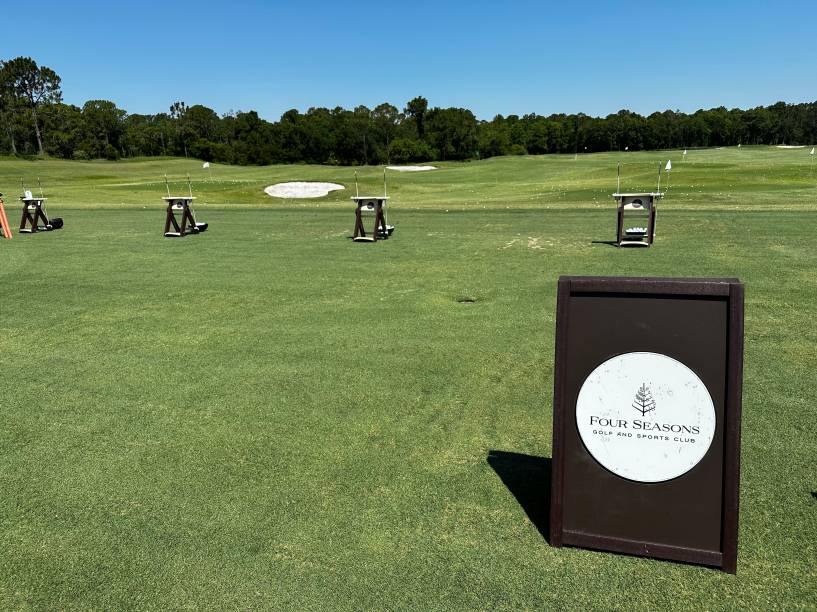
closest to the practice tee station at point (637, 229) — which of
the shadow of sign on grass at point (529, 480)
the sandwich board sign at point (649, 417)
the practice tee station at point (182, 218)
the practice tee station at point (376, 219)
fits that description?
the practice tee station at point (376, 219)

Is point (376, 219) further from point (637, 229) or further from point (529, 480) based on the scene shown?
point (529, 480)

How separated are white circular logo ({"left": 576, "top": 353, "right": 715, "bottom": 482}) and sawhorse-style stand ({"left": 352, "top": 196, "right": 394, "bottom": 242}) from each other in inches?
513

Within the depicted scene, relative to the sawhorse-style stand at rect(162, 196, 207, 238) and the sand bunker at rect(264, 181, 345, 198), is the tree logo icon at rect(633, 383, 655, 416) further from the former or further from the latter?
the sand bunker at rect(264, 181, 345, 198)

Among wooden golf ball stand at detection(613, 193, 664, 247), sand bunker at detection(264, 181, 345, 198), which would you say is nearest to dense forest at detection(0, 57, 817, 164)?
sand bunker at detection(264, 181, 345, 198)

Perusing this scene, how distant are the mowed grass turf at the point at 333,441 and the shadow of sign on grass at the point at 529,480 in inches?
0.8

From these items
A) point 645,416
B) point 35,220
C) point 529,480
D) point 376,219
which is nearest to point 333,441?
point 529,480

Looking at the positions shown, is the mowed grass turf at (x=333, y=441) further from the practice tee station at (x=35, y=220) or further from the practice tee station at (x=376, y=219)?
the practice tee station at (x=35, y=220)

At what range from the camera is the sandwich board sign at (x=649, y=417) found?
3.06 metres

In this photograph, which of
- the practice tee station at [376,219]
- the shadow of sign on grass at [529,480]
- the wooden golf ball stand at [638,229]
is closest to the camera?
the shadow of sign on grass at [529,480]

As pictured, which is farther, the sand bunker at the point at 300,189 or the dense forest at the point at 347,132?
the dense forest at the point at 347,132

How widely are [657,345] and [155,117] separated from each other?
151 metres

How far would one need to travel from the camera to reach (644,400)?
10.5ft

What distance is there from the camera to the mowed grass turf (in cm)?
319

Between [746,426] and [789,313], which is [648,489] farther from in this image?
[789,313]
